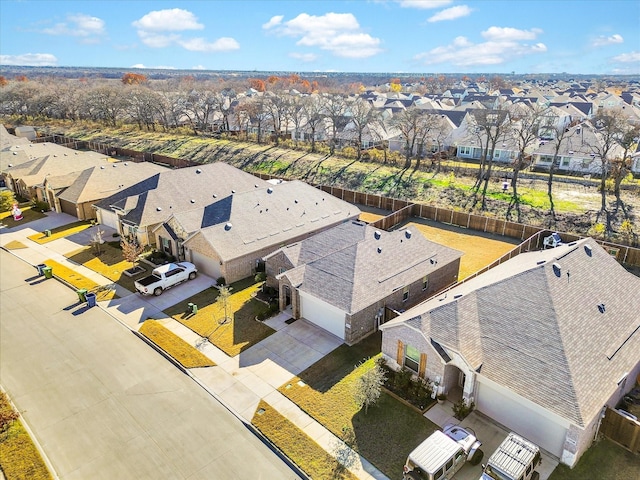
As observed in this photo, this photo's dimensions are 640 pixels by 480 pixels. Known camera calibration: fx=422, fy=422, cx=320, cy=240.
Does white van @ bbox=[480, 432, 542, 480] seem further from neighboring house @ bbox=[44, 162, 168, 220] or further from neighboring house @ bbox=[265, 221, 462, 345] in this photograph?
neighboring house @ bbox=[44, 162, 168, 220]

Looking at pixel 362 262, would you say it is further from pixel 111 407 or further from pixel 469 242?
pixel 469 242

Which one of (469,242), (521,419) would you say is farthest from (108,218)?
(521,419)

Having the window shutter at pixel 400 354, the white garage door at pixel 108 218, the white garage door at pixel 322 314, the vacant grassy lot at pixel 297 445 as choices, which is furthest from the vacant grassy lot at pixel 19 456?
the white garage door at pixel 108 218

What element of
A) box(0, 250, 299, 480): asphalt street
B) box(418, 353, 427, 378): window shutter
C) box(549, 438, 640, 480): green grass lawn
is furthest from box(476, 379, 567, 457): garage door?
box(0, 250, 299, 480): asphalt street

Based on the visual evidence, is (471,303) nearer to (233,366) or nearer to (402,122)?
(233,366)

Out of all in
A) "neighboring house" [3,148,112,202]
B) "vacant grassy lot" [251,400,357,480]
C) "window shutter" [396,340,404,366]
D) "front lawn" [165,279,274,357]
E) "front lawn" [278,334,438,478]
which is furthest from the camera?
"neighboring house" [3,148,112,202]

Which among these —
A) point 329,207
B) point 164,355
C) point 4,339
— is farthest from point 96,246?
point 329,207

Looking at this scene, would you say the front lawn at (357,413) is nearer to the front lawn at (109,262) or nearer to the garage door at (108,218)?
the front lawn at (109,262)
